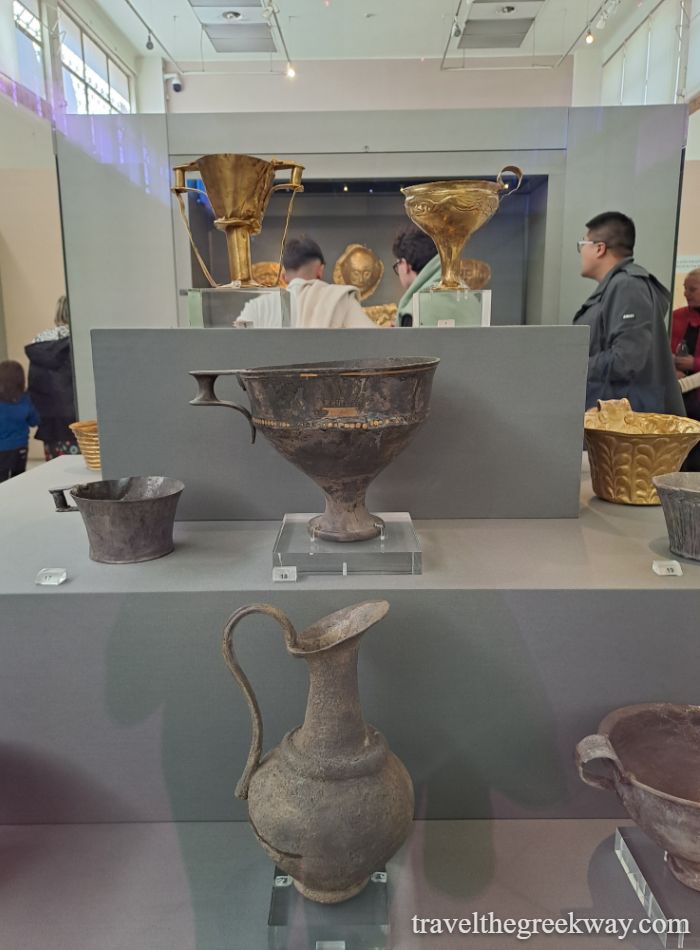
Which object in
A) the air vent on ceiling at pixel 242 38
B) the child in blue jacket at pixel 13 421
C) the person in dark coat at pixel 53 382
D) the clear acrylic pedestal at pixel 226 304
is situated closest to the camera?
the clear acrylic pedestal at pixel 226 304

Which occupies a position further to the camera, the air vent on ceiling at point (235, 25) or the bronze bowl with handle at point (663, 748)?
the air vent on ceiling at point (235, 25)

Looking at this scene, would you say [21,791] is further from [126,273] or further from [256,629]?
[126,273]

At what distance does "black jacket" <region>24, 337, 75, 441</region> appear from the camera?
3.53 meters

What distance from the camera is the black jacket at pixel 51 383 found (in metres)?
3.53

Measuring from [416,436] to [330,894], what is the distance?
861 millimetres

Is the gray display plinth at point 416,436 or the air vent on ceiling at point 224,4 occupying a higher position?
the air vent on ceiling at point 224,4

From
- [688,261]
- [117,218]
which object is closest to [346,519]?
[117,218]

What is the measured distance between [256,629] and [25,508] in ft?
2.88

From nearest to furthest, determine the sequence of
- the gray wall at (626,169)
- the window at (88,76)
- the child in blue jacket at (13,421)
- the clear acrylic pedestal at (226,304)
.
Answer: the clear acrylic pedestal at (226,304) → the gray wall at (626,169) → the child in blue jacket at (13,421) → the window at (88,76)

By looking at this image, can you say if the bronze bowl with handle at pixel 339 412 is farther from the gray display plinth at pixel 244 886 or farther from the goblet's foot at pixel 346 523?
the gray display plinth at pixel 244 886

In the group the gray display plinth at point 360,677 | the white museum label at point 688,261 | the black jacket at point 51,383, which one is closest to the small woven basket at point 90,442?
the gray display plinth at point 360,677

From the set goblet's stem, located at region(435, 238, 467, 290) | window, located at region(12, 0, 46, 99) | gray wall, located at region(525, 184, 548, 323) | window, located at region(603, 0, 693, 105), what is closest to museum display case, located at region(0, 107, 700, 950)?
goblet's stem, located at region(435, 238, 467, 290)

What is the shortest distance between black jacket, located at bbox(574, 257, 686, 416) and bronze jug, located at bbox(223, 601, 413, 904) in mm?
1628

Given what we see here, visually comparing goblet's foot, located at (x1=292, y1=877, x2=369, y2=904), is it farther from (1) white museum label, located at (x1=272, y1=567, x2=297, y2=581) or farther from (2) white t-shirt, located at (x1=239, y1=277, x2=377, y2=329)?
(2) white t-shirt, located at (x1=239, y1=277, x2=377, y2=329)
